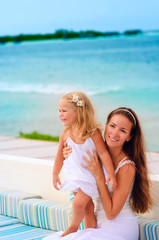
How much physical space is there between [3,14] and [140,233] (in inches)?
727

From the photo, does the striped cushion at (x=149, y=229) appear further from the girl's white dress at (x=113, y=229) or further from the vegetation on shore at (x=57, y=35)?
the vegetation on shore at (x=57, y=35)

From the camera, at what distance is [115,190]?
8.36 feet

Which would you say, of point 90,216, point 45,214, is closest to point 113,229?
point 90,216

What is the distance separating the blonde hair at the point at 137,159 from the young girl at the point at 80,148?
0.16 meters

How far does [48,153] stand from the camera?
21.1ft

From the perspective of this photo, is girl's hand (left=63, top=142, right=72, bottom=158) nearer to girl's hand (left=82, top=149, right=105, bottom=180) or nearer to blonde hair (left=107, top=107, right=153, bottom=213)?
girl's hand (left=82, top=149, right=105, bottom=180)

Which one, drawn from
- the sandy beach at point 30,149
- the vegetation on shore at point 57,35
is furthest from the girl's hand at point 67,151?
the vegetation on shore at point 57,35

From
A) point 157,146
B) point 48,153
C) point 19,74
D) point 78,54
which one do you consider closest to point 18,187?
point 48,153

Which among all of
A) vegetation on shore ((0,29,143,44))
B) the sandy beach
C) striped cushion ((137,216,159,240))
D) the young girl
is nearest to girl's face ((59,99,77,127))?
the young girl

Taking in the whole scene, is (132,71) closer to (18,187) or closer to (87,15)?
(87,15)

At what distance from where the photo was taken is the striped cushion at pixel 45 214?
10.8 feet

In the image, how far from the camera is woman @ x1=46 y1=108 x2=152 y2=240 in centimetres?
A: 254

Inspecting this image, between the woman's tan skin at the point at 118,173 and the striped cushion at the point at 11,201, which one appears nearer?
the woman's tan skin at the point at 118,173

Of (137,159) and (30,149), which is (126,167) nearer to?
(137,159)
